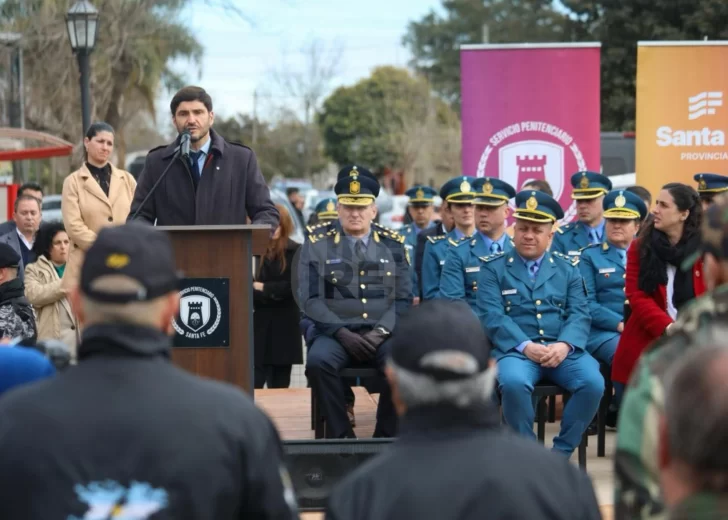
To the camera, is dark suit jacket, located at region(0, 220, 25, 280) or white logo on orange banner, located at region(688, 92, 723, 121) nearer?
dark suit jacket, located at region(0, 220, 25, 280)

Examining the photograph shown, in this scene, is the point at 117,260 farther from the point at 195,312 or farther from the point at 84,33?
the point at 84,33

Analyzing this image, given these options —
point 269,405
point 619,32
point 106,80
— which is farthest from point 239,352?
point 619,32

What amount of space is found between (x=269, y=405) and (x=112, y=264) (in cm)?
556

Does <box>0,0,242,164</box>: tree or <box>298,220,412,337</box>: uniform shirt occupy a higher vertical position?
<box>0,0,242,164</box>: tree

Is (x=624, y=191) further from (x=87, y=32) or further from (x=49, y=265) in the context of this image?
(x=87, y=32)

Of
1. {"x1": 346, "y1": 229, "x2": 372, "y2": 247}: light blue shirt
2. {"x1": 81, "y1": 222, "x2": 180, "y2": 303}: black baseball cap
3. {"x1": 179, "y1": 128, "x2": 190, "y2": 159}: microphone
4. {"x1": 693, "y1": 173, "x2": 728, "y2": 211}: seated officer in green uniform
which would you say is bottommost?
{"x1": 346, "y1": 229, "x2": 372, "y2": 247}: light blue shirt

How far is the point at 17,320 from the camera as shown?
6637 mm

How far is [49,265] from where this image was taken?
8.12 metres

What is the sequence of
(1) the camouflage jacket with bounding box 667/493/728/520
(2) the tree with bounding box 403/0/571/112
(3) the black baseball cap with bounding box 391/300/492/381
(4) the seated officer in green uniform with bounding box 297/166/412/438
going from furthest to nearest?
(2) the tree with bounding box 403/0/571/112 → (4) the seated officer in green uniform with bounding box 297/166/412/438 → (3) the black baseball cap with bounding box 391/300/492/381 → (1) the camouflage jacket with bounding box 667/493/728/520

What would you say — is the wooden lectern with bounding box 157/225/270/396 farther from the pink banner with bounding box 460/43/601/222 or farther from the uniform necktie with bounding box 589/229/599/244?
the pink banner with bounding box 460/43/601/222

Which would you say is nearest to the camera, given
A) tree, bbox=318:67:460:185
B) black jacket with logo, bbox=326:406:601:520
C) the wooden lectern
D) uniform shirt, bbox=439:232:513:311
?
black jacket with logo, bbox=326:406:601:520

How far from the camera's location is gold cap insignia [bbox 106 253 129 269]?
2.59 metres

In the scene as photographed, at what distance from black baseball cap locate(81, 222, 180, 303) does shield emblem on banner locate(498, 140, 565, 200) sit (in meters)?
7.76

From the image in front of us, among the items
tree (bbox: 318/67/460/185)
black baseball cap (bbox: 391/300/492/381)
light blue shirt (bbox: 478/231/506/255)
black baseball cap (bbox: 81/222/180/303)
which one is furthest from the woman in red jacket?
tree (bbox: 318/67/460/185)
